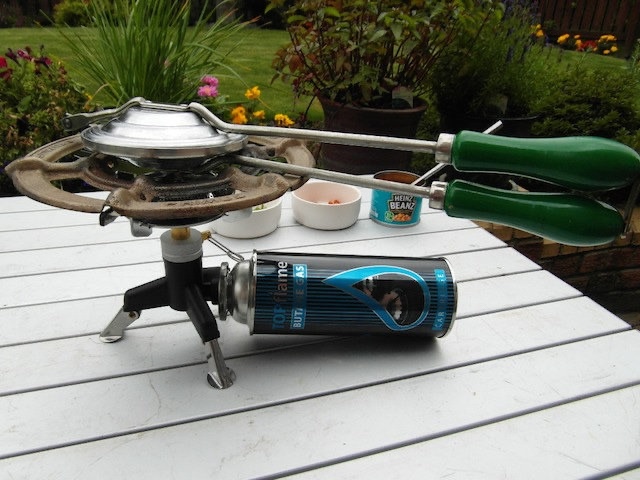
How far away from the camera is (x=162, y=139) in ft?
1.75

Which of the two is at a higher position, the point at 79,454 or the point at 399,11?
the point at 399,11

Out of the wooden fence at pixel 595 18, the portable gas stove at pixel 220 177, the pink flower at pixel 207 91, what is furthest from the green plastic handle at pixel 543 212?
the wooden fence at pixel 595 18

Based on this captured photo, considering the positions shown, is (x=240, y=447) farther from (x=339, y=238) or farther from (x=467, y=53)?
(x=467, y=53)

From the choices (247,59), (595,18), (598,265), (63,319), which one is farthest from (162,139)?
(595,18)

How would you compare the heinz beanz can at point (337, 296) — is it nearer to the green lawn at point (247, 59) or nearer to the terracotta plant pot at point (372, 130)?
the terracotta plant pot at point (372, 130)

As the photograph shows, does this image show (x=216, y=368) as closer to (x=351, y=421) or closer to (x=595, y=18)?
(x=351, y=421)

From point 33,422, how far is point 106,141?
33 cm

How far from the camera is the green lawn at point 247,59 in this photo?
2607 millimetres

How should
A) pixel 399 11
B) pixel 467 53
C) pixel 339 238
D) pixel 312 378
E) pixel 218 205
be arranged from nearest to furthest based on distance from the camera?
1. pixel 218 205
2. pixel 312 378
3. pixel 339 238
4. pixel 399 11
5. pixel 467 53

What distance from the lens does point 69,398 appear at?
2.07ft

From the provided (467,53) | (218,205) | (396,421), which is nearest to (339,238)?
(396,421)

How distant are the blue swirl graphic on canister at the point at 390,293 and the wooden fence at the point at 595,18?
18.0 ft

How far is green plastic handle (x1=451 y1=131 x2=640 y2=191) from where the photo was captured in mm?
447

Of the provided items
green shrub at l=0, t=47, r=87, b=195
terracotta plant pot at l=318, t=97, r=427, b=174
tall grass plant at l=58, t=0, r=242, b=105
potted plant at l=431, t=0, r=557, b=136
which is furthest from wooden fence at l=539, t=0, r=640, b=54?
green shrub at l=0, t=47, r=87, b=195
